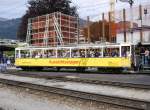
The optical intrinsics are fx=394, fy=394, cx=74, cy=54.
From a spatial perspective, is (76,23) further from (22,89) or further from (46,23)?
(22,89)

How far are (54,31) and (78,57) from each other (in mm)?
9250

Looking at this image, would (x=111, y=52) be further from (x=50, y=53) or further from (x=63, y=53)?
(x=50, y=53)

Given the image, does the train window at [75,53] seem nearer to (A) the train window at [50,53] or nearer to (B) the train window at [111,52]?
(A) the train window at [50,53]

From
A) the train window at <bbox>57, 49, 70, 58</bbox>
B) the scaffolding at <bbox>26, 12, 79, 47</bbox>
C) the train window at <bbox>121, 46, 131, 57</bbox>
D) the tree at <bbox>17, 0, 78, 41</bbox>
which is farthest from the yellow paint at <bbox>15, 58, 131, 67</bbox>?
the tree at <bbox>17, 0, 78, 41</bbox>

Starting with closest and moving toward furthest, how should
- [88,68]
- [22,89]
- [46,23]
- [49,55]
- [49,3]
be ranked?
1. [22,89]
2. [88,68]
3. [49,55]
4. [46,23]
5. [49,3]

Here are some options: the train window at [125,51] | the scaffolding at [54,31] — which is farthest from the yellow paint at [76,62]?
the scaffolding at [54,31]

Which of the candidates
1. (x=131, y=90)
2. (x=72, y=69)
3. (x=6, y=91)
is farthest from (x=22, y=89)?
(x=72, y=69)

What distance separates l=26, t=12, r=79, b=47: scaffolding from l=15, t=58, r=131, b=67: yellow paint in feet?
14.8

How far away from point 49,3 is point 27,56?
2735 cm

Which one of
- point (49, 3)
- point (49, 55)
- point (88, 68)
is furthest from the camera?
point (49, 3)

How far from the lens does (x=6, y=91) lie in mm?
19234

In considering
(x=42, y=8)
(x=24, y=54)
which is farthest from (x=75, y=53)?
(x=42, y=8)

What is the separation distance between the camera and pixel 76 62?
31953 millimetres

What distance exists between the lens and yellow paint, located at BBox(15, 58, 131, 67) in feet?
93.8
